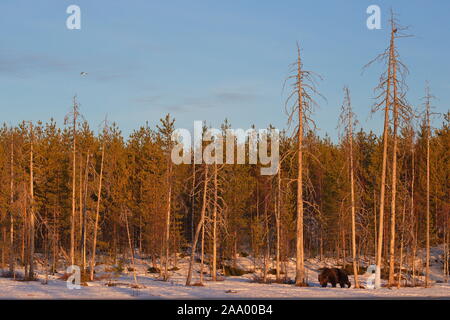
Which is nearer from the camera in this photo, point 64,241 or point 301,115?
point 301,115

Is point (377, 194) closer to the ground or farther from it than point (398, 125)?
closer to the ground

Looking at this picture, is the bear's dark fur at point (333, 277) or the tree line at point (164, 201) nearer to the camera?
the bear's dark fur at point (333, 277)

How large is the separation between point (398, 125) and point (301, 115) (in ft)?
14.9

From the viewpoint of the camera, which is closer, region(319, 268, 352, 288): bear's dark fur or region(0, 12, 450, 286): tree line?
region(319, 268, 352, 288): bear's dark fur

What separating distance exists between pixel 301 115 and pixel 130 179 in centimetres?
3179

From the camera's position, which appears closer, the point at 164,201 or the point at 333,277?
the point at 333,277

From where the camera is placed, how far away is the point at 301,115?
26812 millimetres

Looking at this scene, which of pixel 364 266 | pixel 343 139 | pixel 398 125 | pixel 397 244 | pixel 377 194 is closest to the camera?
pixel 398 125

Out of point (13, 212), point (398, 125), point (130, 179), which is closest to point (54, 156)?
point (130, 179)

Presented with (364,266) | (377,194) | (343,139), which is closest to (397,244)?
(377,194)

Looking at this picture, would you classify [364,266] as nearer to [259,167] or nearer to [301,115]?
[259,167]
